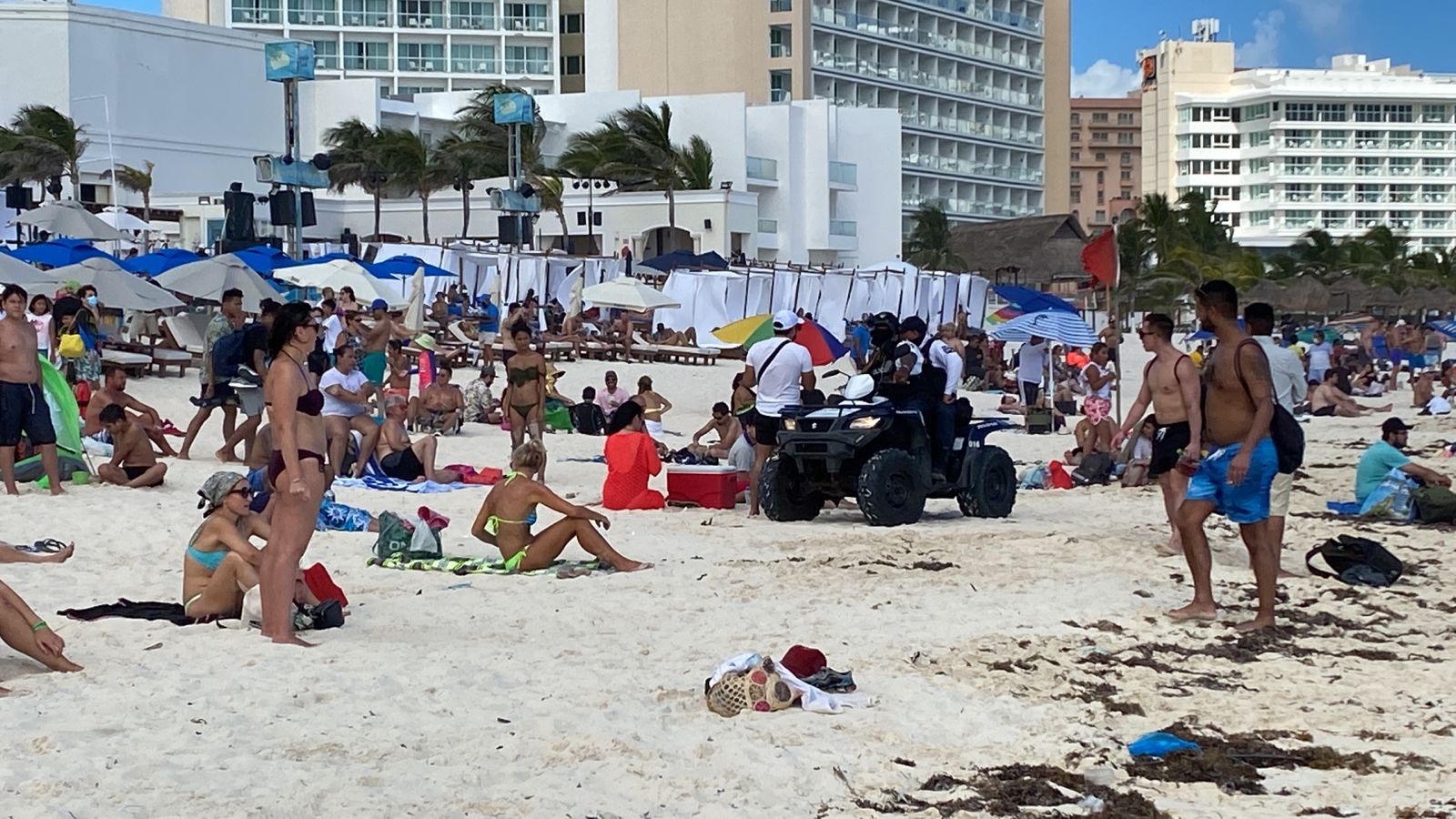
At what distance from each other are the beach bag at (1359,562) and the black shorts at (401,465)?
7043mm

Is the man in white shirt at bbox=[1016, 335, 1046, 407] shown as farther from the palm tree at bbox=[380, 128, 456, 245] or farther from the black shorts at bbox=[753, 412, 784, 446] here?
the palm tree at bbox=[380, 128, 456, 245]

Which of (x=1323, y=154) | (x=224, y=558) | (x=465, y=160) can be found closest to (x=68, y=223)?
(x=224, y=558)

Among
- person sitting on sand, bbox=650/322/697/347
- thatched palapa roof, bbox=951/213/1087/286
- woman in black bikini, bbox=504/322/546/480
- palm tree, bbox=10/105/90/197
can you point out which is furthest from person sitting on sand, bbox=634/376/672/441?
thatched palapa roof, bbox=951/213/1087/286

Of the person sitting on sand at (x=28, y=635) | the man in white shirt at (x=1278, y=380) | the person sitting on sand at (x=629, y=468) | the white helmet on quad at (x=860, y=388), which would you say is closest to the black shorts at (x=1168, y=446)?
the man in white shirt at (x=1278, y=380)

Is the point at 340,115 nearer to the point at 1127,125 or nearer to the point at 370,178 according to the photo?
the point at 370,178

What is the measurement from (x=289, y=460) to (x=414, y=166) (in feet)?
164

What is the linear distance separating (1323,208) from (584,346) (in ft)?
310

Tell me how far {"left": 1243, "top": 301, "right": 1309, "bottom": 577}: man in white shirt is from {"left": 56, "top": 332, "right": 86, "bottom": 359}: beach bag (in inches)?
465

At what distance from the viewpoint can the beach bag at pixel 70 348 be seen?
1742 centimetres

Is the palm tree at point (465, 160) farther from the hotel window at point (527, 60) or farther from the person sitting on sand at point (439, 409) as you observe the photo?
the person sitting on sand at point (439, 409)

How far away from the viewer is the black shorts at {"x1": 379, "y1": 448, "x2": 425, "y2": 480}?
45.8 ft

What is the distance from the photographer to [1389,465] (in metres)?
12.6

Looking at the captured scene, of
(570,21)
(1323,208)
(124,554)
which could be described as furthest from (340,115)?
(1323,208)

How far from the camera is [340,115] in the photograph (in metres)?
66.0
